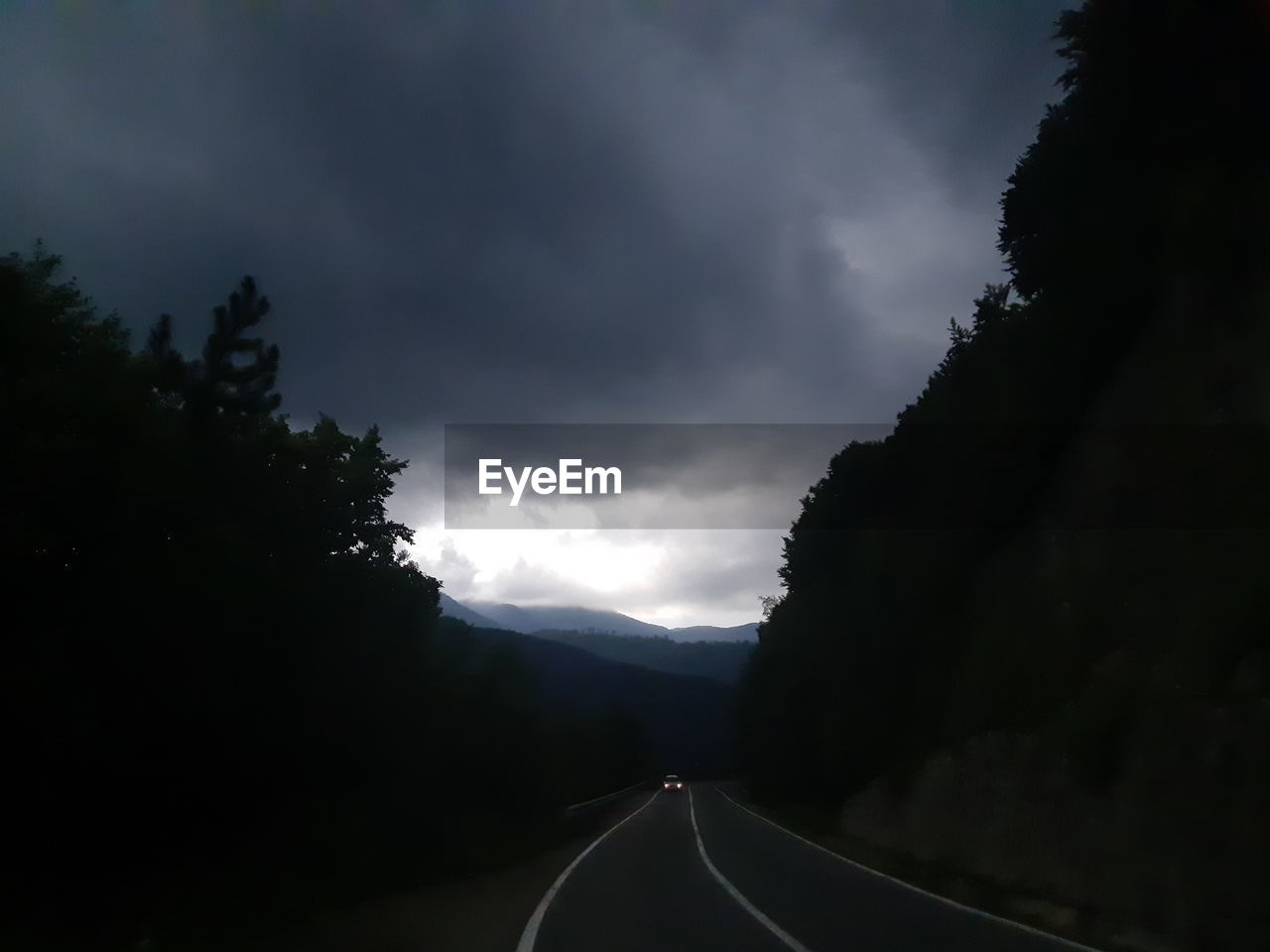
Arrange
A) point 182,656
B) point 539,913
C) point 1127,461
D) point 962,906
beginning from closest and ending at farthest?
1. point 539,913
2. point 962,906
3. point 182,656
4. point 1127,461

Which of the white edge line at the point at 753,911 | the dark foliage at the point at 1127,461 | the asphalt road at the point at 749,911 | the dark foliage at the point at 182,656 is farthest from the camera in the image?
the dark foliage at the point at 1127,461

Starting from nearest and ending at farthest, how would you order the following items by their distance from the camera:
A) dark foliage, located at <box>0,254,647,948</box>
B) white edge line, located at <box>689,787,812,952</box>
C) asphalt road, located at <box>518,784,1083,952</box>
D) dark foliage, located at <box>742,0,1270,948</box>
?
white edge line, located at <box>689,787,812,952</box>
asphalt road, located at <box>518,784,1083,952</box>
dark foliage, located at <box>0,254,647,948</box>
dark foliage, located at <box>742,0,1270,948</box>

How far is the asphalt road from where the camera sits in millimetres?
11352

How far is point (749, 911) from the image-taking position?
14000 millimetres

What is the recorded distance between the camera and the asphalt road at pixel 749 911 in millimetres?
11352

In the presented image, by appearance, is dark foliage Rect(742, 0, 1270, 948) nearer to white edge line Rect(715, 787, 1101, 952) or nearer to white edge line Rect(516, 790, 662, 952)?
white edge line Rect(715, 787, 1101, 952)

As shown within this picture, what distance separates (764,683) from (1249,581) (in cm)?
5949

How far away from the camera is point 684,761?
198 metres

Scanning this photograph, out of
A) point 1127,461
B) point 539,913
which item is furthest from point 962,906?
point 1127,461

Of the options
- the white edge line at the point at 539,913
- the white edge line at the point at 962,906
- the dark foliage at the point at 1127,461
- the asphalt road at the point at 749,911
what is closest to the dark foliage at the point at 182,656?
the white edge line at the point at 539,913

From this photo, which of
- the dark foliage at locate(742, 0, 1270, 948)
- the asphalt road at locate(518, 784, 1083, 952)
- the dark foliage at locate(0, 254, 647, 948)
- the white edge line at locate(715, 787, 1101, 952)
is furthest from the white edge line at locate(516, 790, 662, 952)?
the dark foliage at locate(742, 0, 1270, 948)

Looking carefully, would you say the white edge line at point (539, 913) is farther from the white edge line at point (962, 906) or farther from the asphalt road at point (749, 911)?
the white edge line at point (962, 906)

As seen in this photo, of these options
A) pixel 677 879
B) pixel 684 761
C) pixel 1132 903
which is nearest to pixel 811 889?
pixel 677 879

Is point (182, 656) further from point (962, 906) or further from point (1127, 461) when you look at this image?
point (1127, 461)
